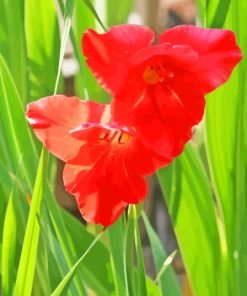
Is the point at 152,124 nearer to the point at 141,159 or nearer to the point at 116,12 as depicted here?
the point at 141,159

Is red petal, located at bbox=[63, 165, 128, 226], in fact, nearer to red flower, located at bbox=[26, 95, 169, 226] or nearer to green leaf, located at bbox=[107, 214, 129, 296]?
red flower, located at bbox=[26, 95, 169, 226]

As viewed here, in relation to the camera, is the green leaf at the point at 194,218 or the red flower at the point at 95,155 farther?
the green leaf at the point at 194,218

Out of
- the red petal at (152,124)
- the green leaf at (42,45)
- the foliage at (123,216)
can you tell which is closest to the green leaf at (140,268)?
the foliage at (123,216)

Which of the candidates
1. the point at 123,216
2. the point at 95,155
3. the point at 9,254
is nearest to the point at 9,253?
the point at 9,254

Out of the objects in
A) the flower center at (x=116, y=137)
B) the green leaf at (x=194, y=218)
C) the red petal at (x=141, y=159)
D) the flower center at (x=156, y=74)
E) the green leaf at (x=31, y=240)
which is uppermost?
the flower center at (x=156, y=74)

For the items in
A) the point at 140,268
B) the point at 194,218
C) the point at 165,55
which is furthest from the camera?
the point at 194,218

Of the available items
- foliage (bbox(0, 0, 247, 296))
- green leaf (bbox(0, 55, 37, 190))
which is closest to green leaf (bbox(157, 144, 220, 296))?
foliage (bbox(0, 0, 247, 296))

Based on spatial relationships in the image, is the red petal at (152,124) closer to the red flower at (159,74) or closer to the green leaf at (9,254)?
the red flower at (159,74)
